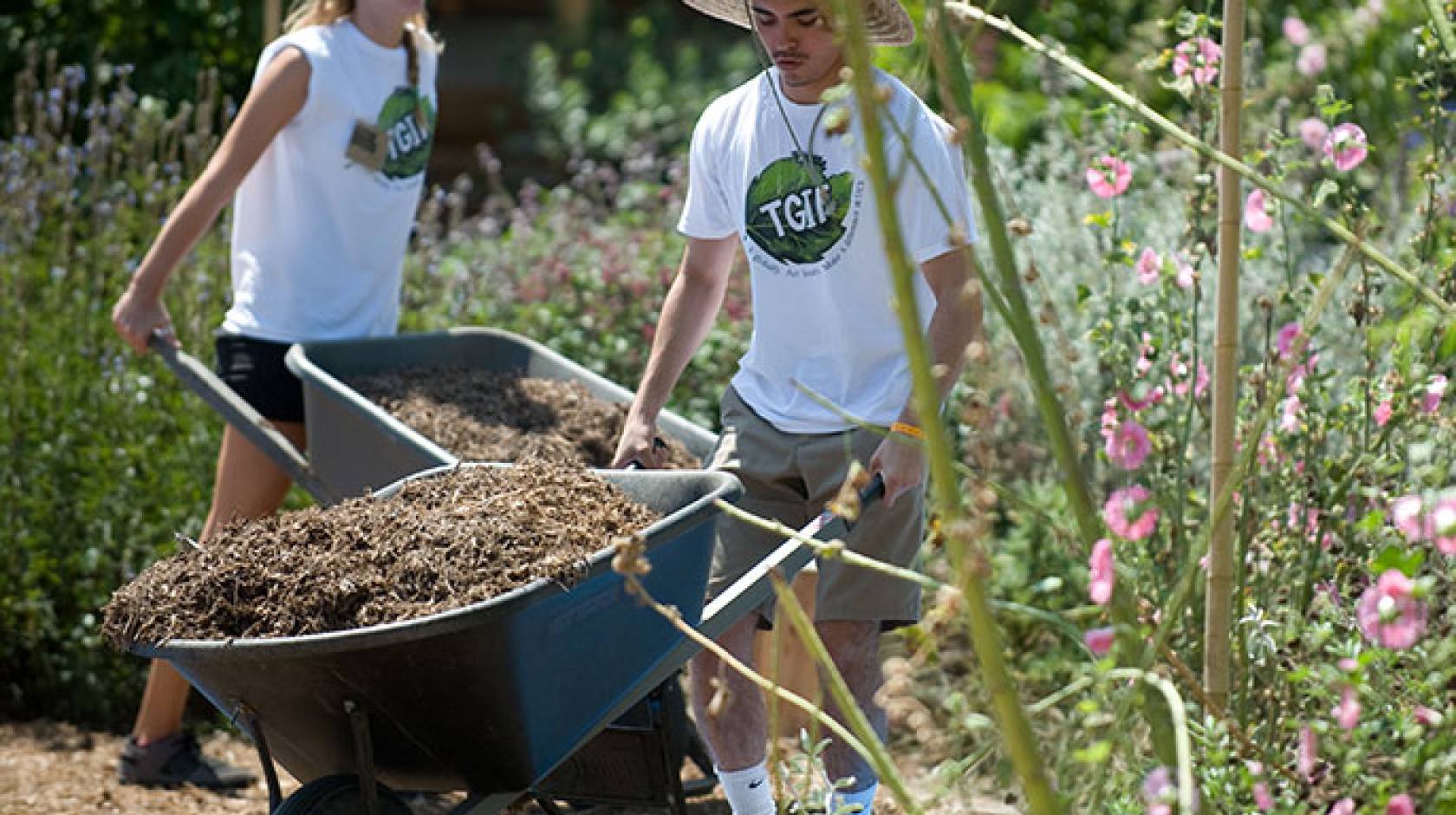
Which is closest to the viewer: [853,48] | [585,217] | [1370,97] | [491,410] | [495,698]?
[853,48]

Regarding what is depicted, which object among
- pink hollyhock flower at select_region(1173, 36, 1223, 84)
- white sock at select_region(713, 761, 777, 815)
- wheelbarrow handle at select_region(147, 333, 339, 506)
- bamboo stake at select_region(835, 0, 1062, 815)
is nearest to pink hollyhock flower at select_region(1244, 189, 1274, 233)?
pink hollyhock flower at select_region(1173, 36, 1223, 84)

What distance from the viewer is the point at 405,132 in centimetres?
386

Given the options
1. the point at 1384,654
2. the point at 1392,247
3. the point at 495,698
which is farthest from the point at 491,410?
the point at 1392,247

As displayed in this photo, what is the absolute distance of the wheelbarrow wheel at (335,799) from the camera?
2400mm

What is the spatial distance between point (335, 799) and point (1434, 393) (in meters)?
1.52

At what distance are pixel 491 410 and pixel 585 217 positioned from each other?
8.54 feet

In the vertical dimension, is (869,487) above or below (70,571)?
above

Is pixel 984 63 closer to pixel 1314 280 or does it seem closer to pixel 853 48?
pixel 1314 280

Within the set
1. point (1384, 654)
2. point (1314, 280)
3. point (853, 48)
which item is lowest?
point (1384, 654)

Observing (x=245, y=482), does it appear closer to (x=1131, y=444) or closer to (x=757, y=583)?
(x=757, y=583)

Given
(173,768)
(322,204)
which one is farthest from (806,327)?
(173,768)

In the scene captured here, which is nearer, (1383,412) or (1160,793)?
(1160,793)

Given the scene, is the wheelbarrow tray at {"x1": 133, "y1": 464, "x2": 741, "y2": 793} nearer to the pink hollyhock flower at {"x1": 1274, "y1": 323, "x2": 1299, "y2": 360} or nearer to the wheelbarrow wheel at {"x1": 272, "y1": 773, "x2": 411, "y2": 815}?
the wheelbarrow wheel at {"x1": 272, "y1": 773, "x2": 411, "y2": 815}

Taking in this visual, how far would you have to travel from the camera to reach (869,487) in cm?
276
